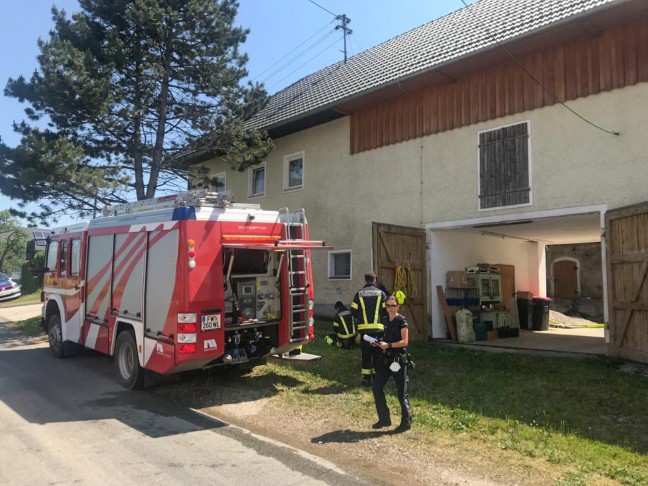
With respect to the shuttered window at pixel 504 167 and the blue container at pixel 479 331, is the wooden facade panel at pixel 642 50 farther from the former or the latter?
the blue container at pixel 479 331

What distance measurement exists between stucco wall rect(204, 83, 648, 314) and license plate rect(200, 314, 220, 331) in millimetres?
6728

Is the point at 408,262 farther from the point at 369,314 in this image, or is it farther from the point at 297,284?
the point at 369,314

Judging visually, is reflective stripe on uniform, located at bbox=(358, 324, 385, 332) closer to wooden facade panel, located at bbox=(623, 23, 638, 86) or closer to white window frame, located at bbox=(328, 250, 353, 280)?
wooden facade panel, located at bbox=(623, 23, 638, 86)

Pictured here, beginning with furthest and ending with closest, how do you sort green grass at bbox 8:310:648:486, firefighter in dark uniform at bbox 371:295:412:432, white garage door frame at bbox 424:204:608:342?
1. white garage door frame at bbox 424:204:608:342
2. firefighter in dark uniform at bbox 371:295:412:432
3. green grass at bbox 8:310:648:486

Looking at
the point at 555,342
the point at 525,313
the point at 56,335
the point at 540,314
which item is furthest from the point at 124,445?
the point at 540,314

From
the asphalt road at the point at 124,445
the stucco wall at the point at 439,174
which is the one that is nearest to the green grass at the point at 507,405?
the asphalt road at the point at 124,445

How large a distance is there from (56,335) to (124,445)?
5.98 m

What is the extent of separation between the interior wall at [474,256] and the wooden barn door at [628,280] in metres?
4.06

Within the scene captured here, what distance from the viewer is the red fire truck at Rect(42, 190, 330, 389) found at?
6.42 metres

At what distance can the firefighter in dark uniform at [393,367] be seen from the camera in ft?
18.4

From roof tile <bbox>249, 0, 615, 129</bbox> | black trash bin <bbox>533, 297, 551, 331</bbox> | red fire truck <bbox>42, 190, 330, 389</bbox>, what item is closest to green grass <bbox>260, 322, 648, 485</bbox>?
red fire truck <bbox>42, 190, 330, 389</bbox>

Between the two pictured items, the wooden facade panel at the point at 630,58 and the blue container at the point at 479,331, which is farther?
the blue container at the point at 479,331

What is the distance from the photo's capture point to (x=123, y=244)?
781cm

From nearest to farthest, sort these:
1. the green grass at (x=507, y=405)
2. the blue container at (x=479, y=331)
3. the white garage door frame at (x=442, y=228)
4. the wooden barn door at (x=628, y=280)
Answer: the green grass at (x=507, y=405) < the wooden barn door at (x=628, y=280) < the white garage door frame at (x=442, y=228) < the blue container at (x=479, y=331)
